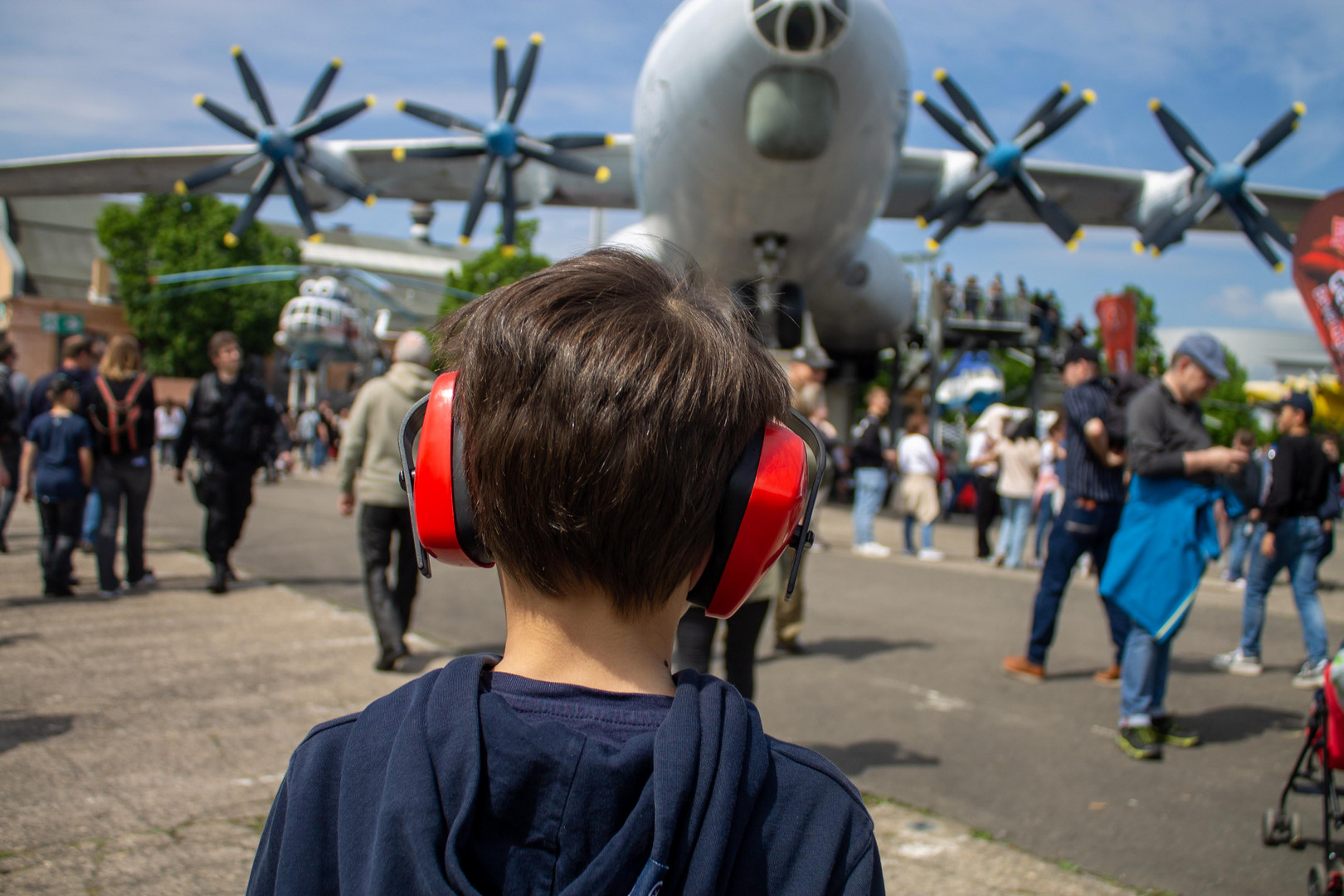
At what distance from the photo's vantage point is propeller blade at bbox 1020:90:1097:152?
13.5 metres

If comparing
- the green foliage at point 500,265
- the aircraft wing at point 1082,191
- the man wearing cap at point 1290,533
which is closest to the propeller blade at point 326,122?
the aircraft wing at point 1082,191

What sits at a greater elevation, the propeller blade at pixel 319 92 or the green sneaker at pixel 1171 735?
the propeller blade at pixel 319 92

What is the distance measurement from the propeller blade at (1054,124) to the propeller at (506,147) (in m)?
6.43

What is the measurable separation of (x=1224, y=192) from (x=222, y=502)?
14617mm

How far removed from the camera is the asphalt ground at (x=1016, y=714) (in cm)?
313

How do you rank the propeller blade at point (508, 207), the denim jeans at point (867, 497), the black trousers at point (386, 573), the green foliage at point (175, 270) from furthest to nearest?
1. the green foliage at point (175, 270)
2. the propeller blade at point (508, 207)
3. the denim jeans at point (867, 497)
4. the black trousers at point (386, 573)

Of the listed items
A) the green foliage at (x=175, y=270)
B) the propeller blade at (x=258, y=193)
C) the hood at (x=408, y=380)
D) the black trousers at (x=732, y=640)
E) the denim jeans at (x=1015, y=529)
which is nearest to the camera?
the black trousers at (x=732, y=640)

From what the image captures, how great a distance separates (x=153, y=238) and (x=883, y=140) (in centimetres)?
4207

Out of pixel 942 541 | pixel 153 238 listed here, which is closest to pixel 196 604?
pixel 942 541

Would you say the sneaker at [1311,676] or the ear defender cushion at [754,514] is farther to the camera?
the sneaker at [1311,676]

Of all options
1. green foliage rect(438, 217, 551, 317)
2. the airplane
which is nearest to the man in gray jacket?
the airplane

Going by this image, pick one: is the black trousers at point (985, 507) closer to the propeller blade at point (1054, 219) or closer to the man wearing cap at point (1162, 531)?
the propeller blade at point (1054, 219)

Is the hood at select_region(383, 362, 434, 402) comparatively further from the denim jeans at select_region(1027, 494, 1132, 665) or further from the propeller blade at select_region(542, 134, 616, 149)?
the propeller blade at select_region(542, 134, 616, 149)

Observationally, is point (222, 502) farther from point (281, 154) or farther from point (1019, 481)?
point (281, 154)
